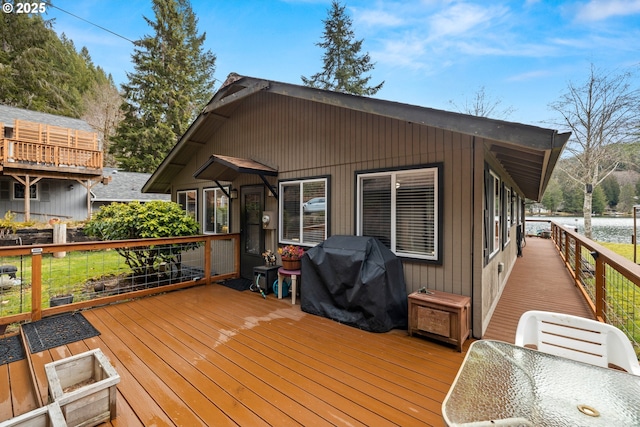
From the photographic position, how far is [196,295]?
5.02 metres

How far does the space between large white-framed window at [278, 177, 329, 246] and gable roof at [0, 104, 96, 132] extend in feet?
51.3

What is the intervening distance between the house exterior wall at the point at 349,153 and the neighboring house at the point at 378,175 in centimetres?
2

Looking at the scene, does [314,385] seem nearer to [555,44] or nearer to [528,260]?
[528,260]

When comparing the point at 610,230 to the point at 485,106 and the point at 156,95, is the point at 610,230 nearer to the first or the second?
the point at 485,106

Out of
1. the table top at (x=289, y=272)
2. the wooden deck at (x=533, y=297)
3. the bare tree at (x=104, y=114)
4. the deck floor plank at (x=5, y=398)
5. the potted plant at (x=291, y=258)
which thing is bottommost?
the wooden deck at (x=533, y=297)

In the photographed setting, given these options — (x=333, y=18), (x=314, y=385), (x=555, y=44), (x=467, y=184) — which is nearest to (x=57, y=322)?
(x=314, y=385)

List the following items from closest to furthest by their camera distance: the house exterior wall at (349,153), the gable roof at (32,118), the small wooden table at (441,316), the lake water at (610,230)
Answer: the small wooden table at (441,316), the house exterior wall at (349,153), the gable roof at (32,118), the lake water at (610,230)

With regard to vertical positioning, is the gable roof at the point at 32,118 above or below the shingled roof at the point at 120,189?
above

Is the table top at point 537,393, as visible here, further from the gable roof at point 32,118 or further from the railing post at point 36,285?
the gable roof at point 32,118

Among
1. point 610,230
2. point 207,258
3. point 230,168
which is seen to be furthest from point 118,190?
point 610,230

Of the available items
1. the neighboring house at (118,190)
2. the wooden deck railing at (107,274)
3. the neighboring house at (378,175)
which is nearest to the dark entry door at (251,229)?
the neighboring house at (378,175)

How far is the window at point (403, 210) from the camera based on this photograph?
12.1 ft

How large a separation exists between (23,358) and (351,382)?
3.38 metres

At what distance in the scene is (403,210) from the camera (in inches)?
155
